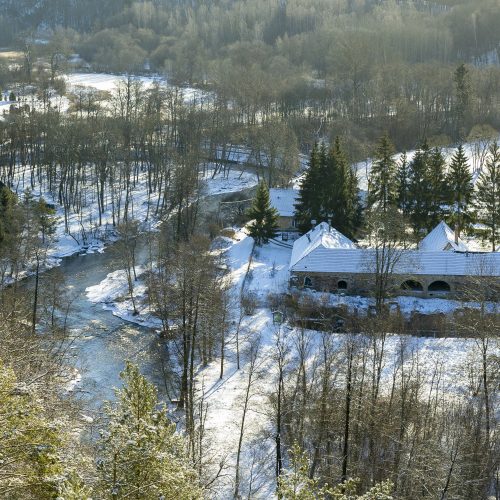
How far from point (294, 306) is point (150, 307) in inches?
342

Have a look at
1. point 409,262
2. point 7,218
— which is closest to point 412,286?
point 409,262

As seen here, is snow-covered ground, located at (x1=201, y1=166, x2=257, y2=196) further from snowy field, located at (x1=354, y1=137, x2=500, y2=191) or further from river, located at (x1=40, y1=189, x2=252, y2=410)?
river, located at (x1=40, y1=189, x2=252, y2=410)

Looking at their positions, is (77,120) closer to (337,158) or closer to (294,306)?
(337,158)

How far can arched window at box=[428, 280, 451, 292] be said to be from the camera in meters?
38.9

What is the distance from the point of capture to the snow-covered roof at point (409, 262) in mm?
38250

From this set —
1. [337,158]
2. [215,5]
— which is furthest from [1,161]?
[215,5]

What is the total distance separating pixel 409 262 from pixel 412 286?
1786 mm

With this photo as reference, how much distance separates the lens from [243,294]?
38625 millimetres

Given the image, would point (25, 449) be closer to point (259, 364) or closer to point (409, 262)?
point (259, 364)

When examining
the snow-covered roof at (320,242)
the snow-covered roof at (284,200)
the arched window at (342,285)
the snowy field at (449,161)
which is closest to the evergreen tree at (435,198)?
the snow-covered roof at (320,242)

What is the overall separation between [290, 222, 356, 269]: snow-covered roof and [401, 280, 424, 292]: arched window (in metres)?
3.86

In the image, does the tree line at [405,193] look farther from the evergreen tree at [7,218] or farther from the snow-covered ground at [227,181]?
the evergreen tree at [7,218]

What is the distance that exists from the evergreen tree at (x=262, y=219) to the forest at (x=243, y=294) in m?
0.15

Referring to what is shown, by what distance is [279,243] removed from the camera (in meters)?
48.3
